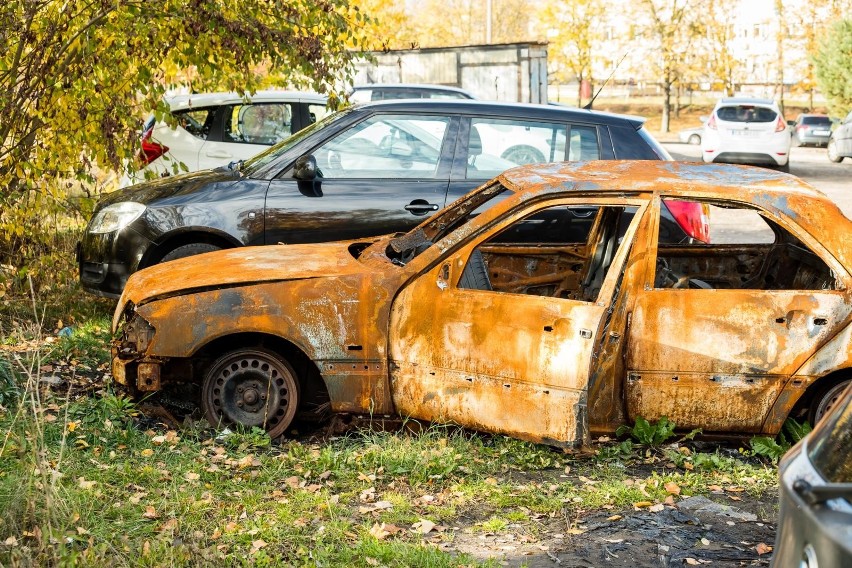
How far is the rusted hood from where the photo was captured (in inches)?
233

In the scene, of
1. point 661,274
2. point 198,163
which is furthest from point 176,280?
point 198,163

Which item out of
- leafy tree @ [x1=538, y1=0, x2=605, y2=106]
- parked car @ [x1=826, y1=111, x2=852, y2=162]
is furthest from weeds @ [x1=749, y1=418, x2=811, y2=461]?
leafy tree @ [x1=538, y1=0, x2=605, y2=106]

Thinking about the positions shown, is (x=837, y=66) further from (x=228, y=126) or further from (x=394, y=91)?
(x=228, y=126)

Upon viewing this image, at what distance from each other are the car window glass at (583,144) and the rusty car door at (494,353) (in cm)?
259

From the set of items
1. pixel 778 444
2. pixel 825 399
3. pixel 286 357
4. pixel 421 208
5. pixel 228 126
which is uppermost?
pixel 228 126

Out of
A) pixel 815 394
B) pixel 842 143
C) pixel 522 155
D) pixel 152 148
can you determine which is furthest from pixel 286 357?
pixel 842 143

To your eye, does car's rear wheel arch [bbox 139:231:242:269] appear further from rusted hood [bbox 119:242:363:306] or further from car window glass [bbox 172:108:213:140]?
car window glass [bbox 172:108:213:140]

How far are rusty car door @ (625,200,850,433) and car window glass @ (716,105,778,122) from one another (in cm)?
2058

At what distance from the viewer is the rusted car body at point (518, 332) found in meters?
5.56

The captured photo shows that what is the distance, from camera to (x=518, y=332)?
18.2 ft

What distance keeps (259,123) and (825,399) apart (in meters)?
7.86

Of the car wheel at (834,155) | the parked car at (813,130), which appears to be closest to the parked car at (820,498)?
the car wheel at (834,155)

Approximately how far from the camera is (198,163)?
11.9m

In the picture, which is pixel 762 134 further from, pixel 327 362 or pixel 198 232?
pixel 327 362
